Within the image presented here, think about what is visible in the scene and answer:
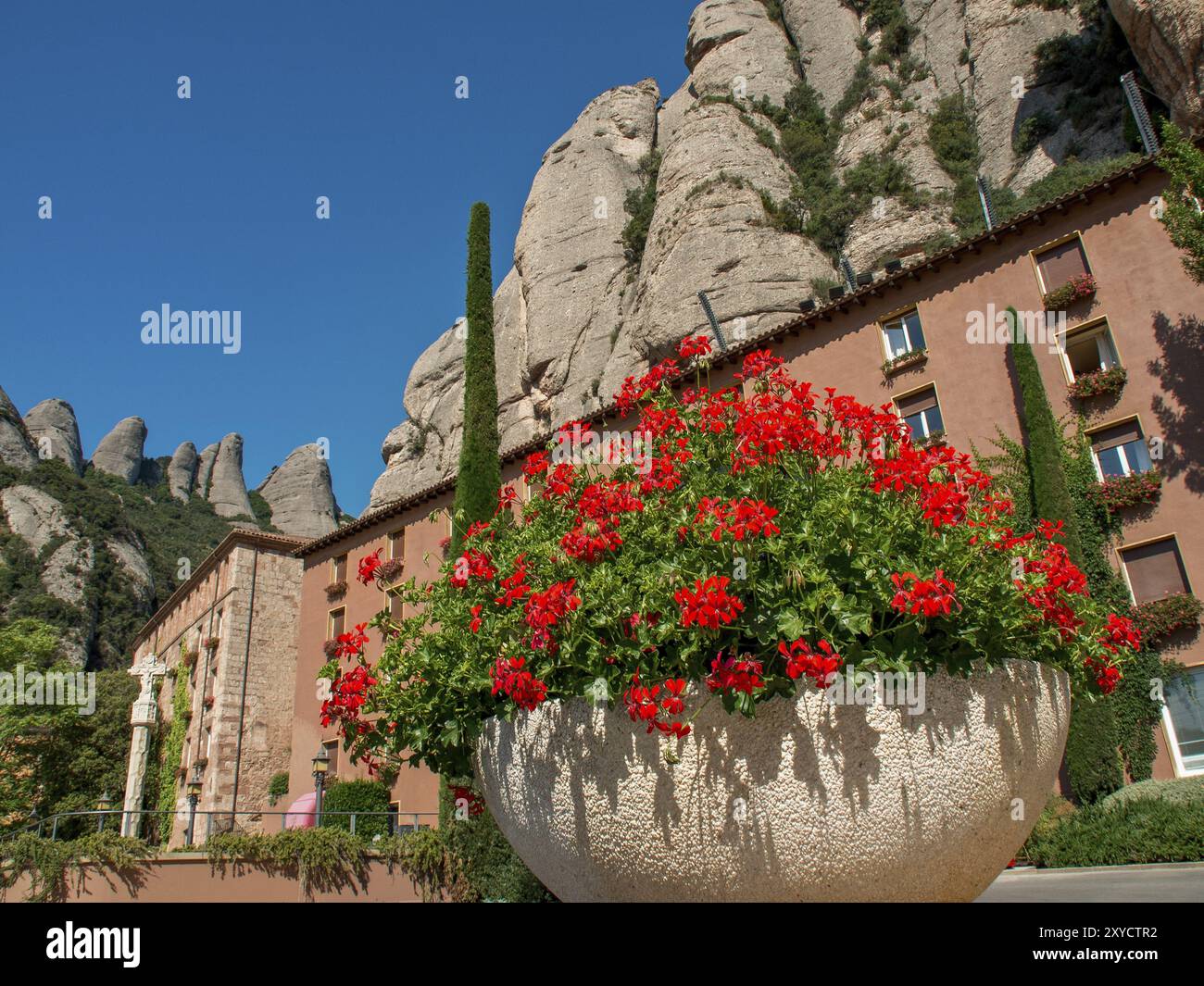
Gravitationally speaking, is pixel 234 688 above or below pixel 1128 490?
below

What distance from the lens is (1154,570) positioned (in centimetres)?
1683

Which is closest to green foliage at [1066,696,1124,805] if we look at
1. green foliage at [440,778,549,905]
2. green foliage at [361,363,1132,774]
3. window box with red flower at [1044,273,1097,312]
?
window box with red flower at [1044,273,1097,312]

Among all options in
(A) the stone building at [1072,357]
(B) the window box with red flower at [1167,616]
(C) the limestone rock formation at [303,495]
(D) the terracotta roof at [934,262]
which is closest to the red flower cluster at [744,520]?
(A) the stone building at [1072,357]

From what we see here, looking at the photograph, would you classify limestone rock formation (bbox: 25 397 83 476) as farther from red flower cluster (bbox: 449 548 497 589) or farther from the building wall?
red flower cluster (bbox: 449 548 497 589)

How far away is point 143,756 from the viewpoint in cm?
2298

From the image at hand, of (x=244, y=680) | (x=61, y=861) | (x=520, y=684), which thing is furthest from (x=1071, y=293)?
(x=244, y=680)

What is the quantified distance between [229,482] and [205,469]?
4.12 meters

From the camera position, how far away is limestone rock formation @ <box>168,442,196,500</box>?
9857 cm

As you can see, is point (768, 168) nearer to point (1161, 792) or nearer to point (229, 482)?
point (1161, 792)

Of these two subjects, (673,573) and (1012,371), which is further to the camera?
(1012,371)
